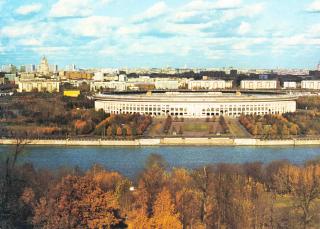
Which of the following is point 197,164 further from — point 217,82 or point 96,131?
point 217,82

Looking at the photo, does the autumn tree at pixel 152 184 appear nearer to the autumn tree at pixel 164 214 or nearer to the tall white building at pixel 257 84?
the autumn tree at pixel 164 214

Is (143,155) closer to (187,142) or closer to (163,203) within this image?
(187,142)

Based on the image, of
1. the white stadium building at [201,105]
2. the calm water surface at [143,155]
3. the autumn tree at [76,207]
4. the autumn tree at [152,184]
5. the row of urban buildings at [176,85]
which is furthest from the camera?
the row of urban buildings at [176,85]

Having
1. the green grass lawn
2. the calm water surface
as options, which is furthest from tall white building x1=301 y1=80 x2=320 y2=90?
the calm water surface

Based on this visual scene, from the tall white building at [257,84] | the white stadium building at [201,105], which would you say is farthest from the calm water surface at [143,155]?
the tall white building at [257,84]

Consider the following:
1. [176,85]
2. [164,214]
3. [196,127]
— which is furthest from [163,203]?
[176,85]
